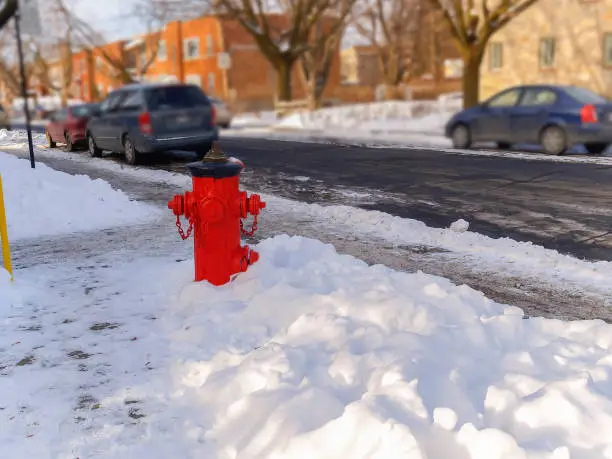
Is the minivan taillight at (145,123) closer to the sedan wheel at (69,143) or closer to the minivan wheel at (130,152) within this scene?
the minivan wheel at (130,152)

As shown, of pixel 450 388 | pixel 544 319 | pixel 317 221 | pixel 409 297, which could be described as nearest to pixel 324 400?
pixel 450 388

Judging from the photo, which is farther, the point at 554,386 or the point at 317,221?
the point at 317,221

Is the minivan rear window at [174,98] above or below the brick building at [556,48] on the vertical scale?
below

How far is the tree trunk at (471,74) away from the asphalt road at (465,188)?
27.6 feet

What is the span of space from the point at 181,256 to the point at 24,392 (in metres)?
A: 2.72

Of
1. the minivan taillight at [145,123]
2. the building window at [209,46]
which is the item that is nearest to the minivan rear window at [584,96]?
the minivan taillight at [145,123]

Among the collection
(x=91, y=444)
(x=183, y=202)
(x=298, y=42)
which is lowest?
(x=91, y=444)

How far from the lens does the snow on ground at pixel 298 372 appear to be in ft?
8.94

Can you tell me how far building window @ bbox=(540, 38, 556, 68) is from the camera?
30.9m

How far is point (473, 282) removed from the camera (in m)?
5.22

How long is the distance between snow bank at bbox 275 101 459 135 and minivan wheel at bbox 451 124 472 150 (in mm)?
5496

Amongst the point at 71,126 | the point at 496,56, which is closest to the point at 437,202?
the point at 71,126

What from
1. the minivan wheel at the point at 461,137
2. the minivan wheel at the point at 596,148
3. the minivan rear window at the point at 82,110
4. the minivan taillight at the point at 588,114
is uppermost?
the minivan rear window at the point at 82,110

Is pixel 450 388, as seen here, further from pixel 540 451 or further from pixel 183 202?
pixel 183 202
